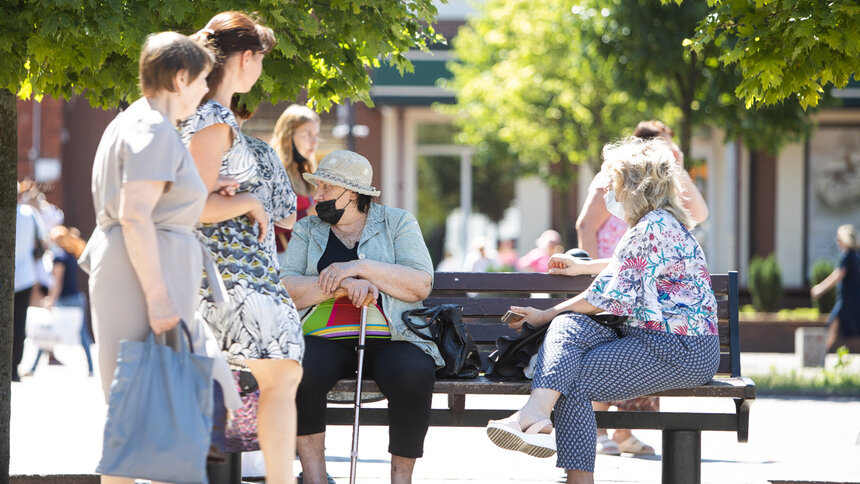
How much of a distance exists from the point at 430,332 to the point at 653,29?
8.15 metres

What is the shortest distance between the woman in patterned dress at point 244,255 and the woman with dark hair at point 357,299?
25.4 inches

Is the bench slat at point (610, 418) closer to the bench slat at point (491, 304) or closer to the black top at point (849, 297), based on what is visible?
the bench slat at point (491, 304)

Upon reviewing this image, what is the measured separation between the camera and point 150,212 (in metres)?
3.69

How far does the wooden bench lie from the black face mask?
0.70m

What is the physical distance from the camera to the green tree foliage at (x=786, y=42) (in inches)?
207

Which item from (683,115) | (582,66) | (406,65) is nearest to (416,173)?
(582,66)

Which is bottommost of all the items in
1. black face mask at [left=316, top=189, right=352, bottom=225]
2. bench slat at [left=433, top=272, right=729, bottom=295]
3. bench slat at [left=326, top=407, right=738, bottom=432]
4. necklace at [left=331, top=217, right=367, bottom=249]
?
bench slat at [left=326, top=407, right=738, bottom=432]

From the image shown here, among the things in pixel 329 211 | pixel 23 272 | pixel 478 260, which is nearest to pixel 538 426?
pixel 329 211

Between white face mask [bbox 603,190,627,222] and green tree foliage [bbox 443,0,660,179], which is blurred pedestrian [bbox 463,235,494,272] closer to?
green tree foliage [bbox 443,0,660,179]

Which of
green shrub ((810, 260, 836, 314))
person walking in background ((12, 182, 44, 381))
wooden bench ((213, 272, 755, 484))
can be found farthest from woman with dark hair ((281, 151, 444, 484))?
green shrub ((810, 260, 836, 314))

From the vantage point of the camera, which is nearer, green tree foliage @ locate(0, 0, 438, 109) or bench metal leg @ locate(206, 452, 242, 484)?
green tree foliage @ locate(0, 0, 438, 109)

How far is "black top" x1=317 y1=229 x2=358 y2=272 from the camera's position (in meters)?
5.24

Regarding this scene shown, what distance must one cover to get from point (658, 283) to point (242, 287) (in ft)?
6.18

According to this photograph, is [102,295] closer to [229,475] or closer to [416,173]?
[229,475]
